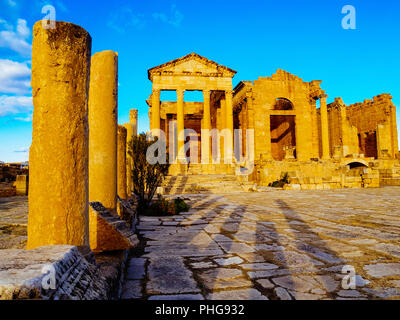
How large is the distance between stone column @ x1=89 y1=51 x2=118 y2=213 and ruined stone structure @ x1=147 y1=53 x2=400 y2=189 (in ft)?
46.6

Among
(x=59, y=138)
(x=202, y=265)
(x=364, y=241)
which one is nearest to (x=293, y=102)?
(x=364, y=241)

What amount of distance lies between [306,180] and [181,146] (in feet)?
31.7

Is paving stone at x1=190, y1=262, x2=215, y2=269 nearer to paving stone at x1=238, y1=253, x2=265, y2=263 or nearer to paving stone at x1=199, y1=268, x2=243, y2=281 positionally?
paving stone at x1=199, y1=268, x2=243, y2=281

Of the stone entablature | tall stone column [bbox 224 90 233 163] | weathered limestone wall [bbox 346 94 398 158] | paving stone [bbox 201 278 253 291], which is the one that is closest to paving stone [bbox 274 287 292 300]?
paving stone [bbox 201 278 253 291]

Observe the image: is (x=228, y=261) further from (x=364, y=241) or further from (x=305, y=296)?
(x=364, y=241)

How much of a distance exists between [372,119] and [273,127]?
10470mm

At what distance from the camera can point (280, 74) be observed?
1104 inches

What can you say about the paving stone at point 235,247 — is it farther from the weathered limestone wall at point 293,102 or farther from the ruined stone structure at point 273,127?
the weathered limestone wall at point 293,102

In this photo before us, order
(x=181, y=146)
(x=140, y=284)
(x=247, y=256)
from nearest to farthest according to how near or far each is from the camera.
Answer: (x=140, y=284)
(x=247, y=256)
(x=181, y=146)

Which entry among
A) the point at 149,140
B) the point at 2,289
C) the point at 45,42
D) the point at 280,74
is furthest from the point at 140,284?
the point at 280,74

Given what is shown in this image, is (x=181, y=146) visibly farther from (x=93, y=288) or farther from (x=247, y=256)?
(x=93, y=288)

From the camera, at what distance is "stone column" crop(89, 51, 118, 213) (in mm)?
4297

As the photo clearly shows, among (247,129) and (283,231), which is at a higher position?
(247,129)
